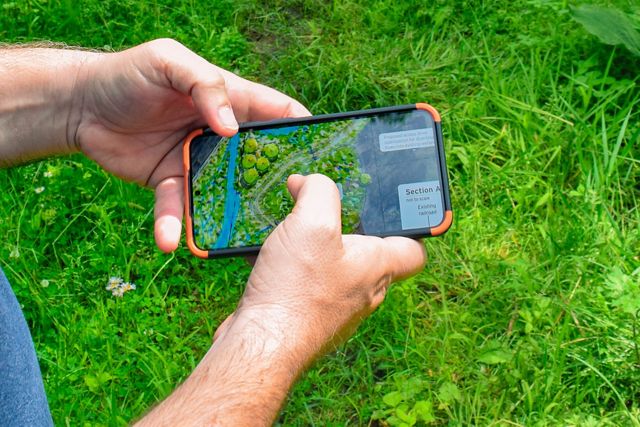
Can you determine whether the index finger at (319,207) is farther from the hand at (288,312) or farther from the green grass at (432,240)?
the green grass at (432,240)

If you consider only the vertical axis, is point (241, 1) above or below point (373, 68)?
above

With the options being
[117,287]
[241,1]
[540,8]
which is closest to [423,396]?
[117,287]

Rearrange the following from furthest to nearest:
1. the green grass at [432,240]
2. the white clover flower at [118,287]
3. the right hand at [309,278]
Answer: the white clover flower at [118,287] < the green grass at [432,240] < the right hand at [309,278]

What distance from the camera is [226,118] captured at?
1885 millimetres

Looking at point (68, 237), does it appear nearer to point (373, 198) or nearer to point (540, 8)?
point (373, 198)

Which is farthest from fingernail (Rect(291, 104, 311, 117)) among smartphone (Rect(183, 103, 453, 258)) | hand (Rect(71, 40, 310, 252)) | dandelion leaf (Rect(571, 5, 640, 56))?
dandelion leaf (Rect(571, 5, 640, 56))

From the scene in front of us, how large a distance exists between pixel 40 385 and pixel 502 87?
210 cm

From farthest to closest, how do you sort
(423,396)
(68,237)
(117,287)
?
(68,237), (117,287), (423,396)

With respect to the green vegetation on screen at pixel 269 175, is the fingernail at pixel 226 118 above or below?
above

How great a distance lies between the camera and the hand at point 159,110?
190 centimetres

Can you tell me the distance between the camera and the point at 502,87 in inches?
115

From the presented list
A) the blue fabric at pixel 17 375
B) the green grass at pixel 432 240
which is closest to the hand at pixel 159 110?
the blue fabric at pixel 17 375

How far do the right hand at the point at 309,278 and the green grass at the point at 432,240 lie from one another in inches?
25.9

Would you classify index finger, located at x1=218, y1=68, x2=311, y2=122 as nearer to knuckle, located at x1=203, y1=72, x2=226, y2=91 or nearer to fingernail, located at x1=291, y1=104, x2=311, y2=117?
fingernail, located at x1=291, y1=104, x2=311, y2=117
